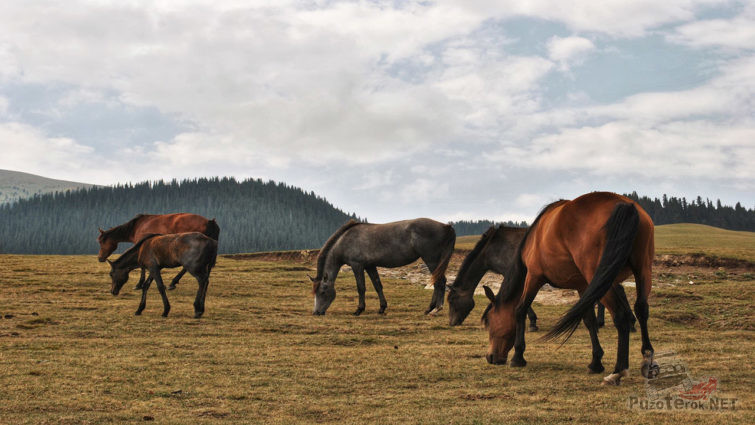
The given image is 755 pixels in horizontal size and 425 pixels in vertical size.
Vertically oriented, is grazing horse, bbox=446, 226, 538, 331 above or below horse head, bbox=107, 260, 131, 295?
above

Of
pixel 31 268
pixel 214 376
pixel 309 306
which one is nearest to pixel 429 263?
pixel 309 306

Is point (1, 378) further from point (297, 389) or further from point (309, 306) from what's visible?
point (309, 306)

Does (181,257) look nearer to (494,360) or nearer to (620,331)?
(494,360)

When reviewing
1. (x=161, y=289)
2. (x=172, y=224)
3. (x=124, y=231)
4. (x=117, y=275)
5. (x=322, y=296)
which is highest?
(x=172, y=224)

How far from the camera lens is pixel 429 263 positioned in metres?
19.7

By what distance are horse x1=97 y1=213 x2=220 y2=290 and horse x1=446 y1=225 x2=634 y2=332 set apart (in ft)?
38.8

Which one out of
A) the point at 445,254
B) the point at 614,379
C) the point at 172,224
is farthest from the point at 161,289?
the point at 614,379

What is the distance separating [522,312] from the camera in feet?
30.2

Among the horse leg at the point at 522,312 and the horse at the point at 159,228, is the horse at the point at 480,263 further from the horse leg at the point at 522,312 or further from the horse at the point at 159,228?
the horse at the point at 159,228

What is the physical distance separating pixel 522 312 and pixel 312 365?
371cm

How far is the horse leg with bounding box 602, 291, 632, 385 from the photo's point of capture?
25.6 ft

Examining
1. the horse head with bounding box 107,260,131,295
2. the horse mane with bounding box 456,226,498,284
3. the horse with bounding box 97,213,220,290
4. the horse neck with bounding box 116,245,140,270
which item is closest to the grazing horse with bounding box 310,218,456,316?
the horse mane with bounding box 456,226,498,284

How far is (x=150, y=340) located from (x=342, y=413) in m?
7.83

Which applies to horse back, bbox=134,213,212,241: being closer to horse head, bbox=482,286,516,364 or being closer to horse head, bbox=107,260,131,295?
horse head, bbox=107,260,131,295
